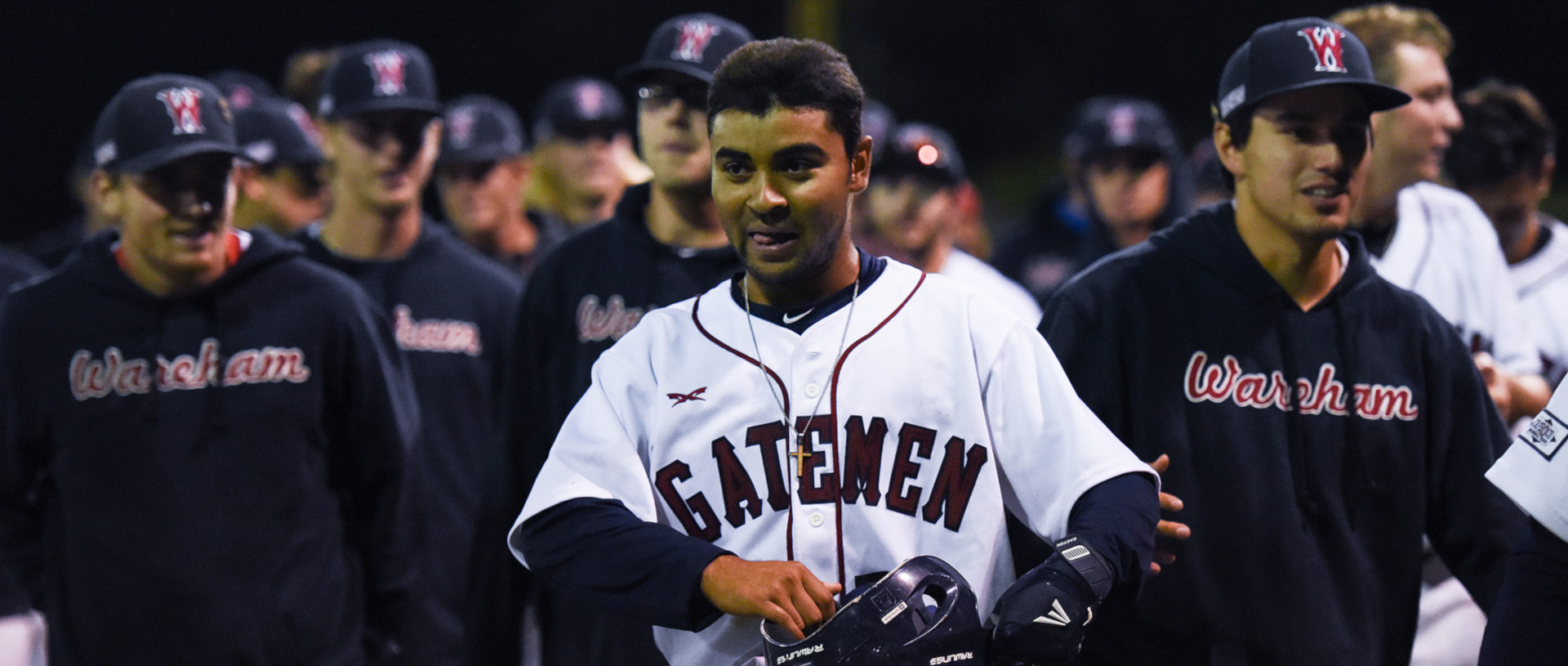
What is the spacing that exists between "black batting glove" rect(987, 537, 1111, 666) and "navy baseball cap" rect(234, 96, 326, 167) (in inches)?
192

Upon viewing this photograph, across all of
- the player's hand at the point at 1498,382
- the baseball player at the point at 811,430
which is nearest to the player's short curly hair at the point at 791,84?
the baseball player at the point at 811,430

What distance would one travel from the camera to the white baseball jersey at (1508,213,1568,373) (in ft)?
16.9

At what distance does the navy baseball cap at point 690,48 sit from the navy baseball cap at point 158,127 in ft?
3.46

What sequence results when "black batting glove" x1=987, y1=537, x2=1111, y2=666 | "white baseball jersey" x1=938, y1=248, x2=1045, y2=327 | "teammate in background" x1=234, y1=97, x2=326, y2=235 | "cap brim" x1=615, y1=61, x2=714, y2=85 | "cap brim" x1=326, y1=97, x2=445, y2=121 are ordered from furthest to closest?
"teammate in background" x1=234, y1=97, x2=326, y2=235 < "white baseball jersey" x1=938, y1=248, x2=1045, y2=327 < "cap brim" x1=326, y1=97, x2=445, y2=121 < "cap brim" x1=615, y1=61, x2=714, y2=85 < "black batting glove" x1=987, y1=537, x2=1111, y2=666

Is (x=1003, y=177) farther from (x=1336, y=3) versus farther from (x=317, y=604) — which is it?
(x=317, y=604)

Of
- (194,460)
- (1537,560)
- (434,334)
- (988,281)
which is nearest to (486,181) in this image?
(434,334)

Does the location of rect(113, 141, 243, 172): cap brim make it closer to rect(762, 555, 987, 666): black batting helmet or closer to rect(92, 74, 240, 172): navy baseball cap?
rect(92, 74, 240, 172): navy baseball cap

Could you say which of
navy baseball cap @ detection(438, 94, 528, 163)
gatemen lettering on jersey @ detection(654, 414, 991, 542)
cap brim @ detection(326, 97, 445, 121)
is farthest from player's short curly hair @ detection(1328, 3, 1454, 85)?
navy baseball cap @ detection(438, 94, 528, 163)

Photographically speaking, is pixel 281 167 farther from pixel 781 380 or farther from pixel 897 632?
pixel 897 632

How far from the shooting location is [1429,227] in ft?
13.7

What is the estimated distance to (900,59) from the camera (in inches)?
480

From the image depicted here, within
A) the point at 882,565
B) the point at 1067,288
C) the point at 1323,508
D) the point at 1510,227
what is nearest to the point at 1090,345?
the point at 1067,288

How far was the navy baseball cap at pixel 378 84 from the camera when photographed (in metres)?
5.53

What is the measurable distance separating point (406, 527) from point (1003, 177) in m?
9.42
